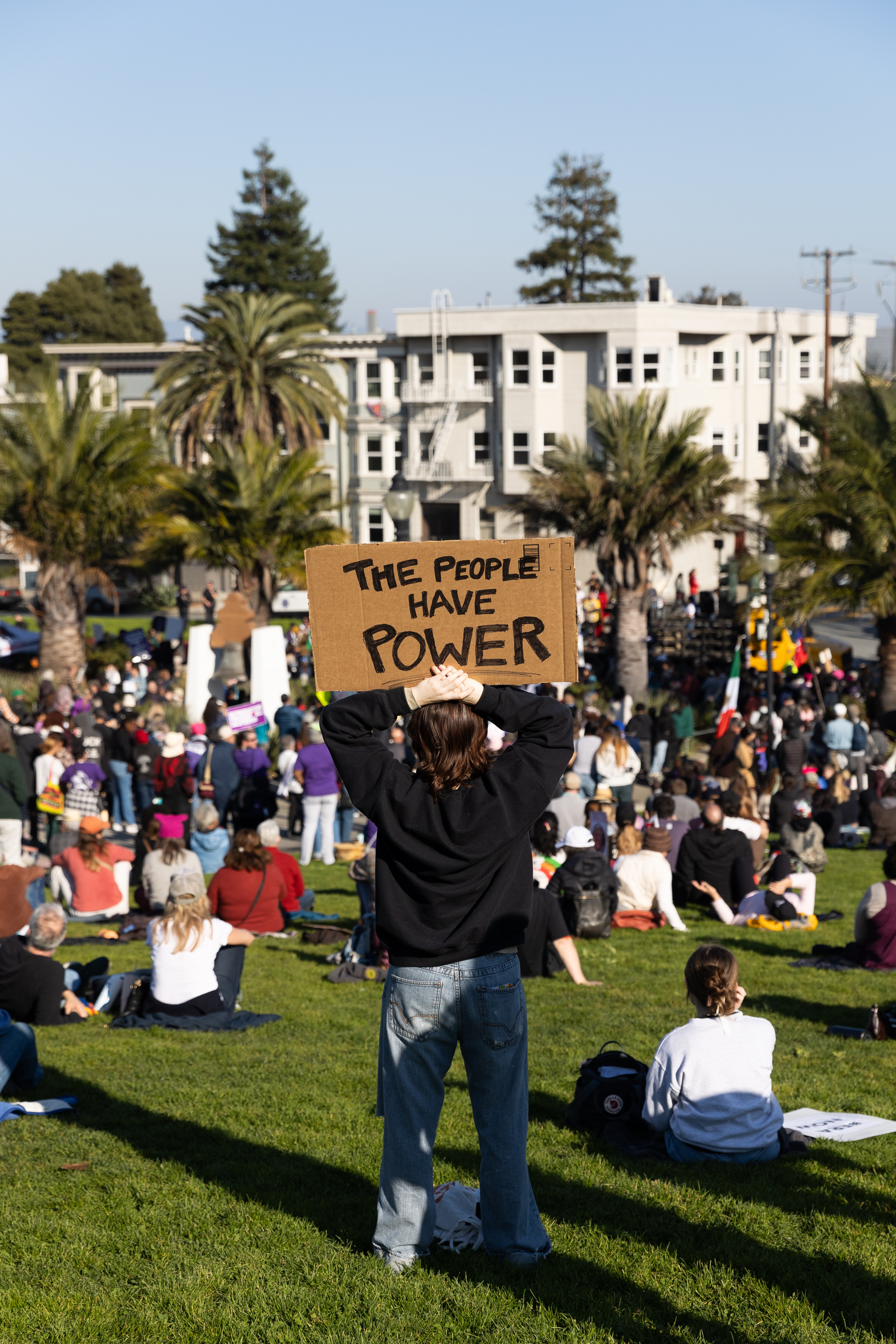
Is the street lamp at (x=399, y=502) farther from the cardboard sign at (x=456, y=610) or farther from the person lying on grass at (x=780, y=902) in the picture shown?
the cardboard sign at (x=456, y=610)

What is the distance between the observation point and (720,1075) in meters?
5.10

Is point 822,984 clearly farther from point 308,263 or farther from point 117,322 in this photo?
point 117,322

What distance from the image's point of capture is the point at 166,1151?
17.6 feet

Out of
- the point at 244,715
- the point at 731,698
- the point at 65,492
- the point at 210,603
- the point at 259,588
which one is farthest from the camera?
the point at 210,603

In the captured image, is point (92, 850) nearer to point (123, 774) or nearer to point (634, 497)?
point (123, 774)

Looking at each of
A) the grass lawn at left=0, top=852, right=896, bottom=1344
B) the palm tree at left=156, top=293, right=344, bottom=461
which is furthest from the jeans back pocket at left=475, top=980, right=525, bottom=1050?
the palm tree at left=156, top=293, right=344, bottom=461

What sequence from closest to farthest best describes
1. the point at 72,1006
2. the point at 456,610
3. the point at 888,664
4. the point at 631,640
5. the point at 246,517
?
the point at 456,610 < the point at 72,1006 < the point at 888,664 < the point at 246,517 < the point at 631,640

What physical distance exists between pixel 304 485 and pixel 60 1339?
26475 millimetres

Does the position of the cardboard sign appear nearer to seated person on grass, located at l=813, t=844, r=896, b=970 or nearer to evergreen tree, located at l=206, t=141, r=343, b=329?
seated person on grass, located at l=813, t=844, r=896, b=970

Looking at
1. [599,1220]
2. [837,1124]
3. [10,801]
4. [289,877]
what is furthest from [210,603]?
[599,1220]

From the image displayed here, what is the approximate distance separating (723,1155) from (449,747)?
254cm

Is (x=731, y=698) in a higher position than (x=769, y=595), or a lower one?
lower

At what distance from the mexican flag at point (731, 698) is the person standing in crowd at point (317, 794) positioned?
21.6 feet

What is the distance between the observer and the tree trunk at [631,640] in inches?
1139
